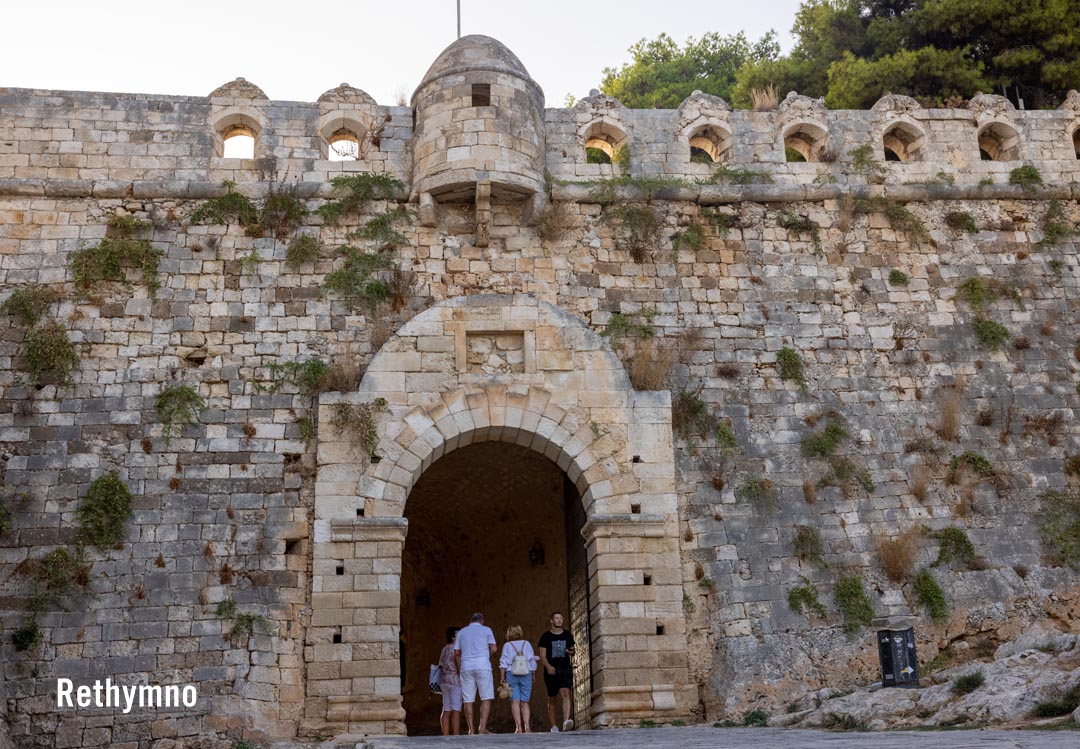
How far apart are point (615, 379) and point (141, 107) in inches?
239

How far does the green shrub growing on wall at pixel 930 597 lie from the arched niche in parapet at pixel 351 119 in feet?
24.1

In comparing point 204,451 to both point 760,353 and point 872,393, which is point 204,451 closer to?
point 760,353

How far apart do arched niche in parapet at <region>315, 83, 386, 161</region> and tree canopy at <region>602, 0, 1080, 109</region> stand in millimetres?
8317

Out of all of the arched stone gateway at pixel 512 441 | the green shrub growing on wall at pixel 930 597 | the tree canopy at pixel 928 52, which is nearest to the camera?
the arched stone gateway at pixel 512 441

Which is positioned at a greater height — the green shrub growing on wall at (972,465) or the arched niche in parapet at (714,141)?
the arched niche in parapet at (714,141)

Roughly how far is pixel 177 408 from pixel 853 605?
6798 millimetres

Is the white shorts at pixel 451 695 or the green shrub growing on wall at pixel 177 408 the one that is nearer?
the white shorts at pixel 451 695

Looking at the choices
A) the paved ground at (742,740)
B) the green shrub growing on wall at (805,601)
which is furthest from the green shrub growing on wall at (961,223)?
the paved ground at (742,740)

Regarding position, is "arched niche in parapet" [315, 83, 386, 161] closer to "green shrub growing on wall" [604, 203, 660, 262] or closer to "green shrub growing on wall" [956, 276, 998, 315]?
"green shrub growing on wall" [604, 203, 660, 262]

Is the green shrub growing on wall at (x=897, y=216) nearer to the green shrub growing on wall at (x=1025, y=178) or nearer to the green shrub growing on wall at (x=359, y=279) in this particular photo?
the green shrub growing on wall at (x=1025, y=178)

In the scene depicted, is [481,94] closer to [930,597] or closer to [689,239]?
[689,239]

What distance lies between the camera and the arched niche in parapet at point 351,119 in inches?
494

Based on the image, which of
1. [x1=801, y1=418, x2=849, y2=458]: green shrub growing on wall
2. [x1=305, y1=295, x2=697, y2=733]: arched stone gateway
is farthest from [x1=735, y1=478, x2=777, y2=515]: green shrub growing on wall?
[x1=305, y1=295, x2=697, y2=733]: arched stone gateway

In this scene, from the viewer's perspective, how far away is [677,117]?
13.0 metres
